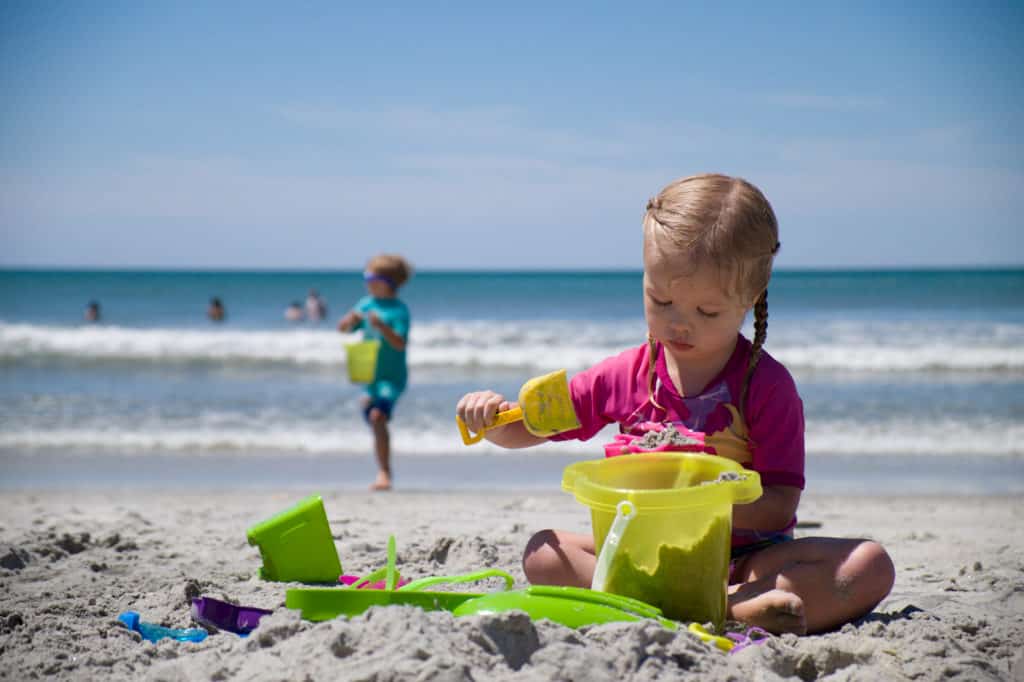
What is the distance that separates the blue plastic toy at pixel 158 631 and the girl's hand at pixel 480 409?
0.88 meters

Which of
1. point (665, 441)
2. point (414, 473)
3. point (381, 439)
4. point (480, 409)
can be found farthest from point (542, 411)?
point (414, 473)

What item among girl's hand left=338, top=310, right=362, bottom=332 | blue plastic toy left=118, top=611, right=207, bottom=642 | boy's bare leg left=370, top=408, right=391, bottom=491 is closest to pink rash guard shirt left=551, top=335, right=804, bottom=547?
blue plastic toy left=118, top=611, right=207, bottom=642

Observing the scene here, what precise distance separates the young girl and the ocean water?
3921 mm

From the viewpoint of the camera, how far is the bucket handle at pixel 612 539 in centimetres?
204

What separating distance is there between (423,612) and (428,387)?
8696 mm

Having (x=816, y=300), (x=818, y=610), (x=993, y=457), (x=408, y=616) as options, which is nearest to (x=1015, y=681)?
(x=818, y=610)

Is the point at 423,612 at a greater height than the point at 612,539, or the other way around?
the point at 612,539

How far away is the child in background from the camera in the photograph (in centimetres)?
606

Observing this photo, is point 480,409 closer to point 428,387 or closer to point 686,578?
point 686,578

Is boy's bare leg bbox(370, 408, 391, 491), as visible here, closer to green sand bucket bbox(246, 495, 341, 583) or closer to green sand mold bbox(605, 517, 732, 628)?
green sand bucket bbox(246, 495, 341, 583)

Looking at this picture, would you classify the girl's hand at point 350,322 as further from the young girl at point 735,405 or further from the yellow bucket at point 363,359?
the young girl at point 735,405

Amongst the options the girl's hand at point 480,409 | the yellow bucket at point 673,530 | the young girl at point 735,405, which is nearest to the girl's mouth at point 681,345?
the young girl at point 735,405

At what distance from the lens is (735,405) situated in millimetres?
2438

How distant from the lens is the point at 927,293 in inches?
1178
